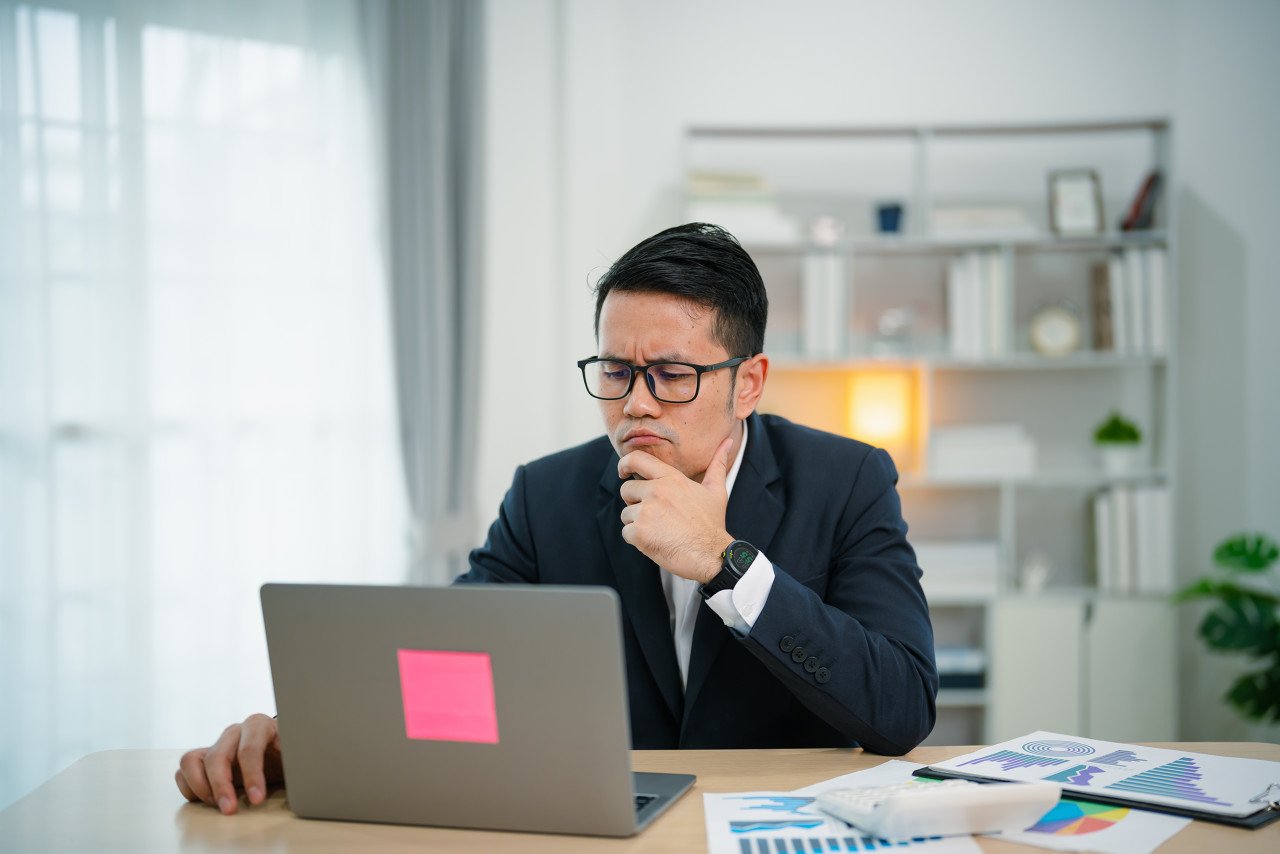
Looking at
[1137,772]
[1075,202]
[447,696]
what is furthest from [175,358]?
[1075,202]

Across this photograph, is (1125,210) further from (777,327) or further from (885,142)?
(777,327)

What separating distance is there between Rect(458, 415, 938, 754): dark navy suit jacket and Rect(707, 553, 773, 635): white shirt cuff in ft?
0.04

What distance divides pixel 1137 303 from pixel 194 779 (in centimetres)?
321

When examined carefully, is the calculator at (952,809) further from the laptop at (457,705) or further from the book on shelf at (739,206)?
the book on shelf at (739,206)

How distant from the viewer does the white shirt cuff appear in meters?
1.30

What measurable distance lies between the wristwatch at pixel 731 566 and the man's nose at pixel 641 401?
27cm

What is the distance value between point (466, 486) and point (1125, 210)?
2.53 m

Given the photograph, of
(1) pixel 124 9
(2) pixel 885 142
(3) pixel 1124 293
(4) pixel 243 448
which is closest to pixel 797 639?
(4) pixel 243 448

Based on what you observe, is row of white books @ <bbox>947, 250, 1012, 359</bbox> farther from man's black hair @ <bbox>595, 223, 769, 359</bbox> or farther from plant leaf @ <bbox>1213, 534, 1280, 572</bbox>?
man's black hair @ <bbox>595, 223, 769, 359</bbox>

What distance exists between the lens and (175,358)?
276cm

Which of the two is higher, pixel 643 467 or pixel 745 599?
pixel 643 467

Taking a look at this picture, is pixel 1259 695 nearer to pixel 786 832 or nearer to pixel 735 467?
pixel 735 467

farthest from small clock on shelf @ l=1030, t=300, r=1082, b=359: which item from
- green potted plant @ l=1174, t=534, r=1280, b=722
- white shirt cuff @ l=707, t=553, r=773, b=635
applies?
white shirt cuff @ l=707, t=553, r=773, b=635

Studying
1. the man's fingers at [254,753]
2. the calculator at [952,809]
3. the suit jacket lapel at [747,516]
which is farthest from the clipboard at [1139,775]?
the man's fingers at [254,753]
